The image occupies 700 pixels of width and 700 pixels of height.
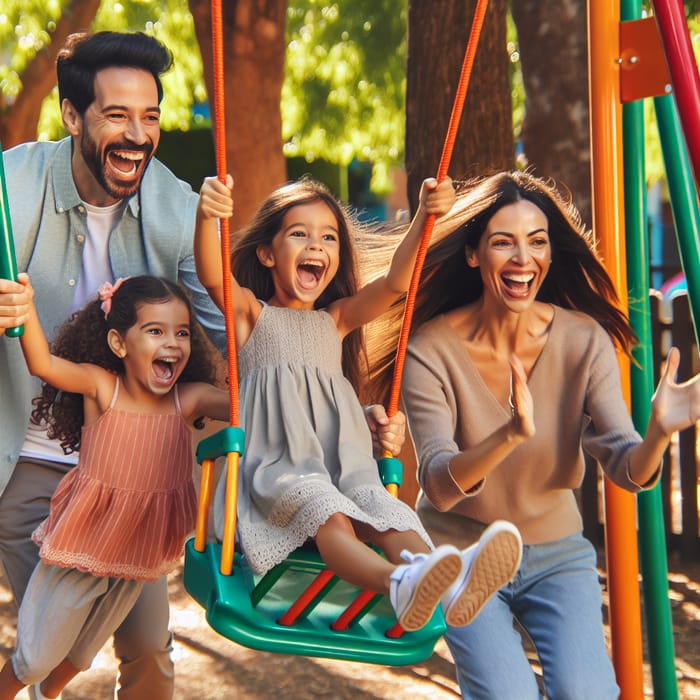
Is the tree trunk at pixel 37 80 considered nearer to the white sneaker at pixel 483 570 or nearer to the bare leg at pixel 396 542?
the bare leg at pixel 396 542

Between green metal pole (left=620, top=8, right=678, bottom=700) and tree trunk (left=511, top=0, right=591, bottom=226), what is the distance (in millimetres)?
2782

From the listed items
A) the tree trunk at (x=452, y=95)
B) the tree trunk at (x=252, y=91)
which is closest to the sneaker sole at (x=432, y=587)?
the tree trunk at (x=452, y=95)

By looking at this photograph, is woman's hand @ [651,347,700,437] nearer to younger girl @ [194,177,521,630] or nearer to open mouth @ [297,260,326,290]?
younger girl @ [194,177,521,630]

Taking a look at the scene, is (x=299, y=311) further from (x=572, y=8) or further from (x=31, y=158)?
(x=572, y=8)

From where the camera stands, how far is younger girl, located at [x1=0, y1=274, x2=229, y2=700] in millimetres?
3061

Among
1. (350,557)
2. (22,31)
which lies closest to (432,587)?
(350,557)

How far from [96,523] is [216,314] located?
662 millimetres

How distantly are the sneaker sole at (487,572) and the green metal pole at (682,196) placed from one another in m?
0.92

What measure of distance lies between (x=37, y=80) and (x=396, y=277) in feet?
30.4

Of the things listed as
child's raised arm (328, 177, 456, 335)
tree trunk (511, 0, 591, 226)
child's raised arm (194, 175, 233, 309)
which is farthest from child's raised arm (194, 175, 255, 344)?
tree trunk (511, 0, 591, 226)

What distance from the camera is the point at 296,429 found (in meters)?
2.85

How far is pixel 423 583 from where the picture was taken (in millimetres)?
2324

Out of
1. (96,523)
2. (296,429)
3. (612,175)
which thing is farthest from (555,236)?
(96,523)

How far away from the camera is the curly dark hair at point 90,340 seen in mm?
3084
